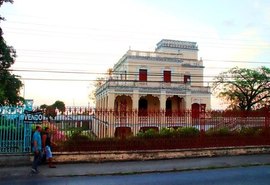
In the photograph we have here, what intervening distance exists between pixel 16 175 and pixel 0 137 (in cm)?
230

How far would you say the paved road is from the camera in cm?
981

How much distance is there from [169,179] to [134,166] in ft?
7.64

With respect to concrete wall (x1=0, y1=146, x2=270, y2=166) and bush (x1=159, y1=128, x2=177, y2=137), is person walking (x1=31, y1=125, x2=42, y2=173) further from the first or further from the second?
bush (x1=159, y1=128, x2=177, y2=137)

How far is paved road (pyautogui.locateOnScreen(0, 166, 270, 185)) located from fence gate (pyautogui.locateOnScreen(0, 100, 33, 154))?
7.80 ft

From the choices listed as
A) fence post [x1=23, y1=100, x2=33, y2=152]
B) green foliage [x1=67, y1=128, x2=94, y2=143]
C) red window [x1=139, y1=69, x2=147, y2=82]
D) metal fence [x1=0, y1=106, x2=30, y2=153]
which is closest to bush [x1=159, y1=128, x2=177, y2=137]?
green foliage [x1=67, y1=128, x2=94, y2=143]

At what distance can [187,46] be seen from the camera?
147 ft

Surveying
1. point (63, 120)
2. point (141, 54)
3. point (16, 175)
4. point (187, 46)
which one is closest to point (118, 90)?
point (141, 54)

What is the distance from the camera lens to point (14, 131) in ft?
41.5

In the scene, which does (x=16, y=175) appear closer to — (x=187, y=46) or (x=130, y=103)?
(x=130, y=103)

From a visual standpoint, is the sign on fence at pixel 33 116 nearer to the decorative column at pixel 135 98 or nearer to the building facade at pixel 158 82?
the building facade at pixel 158 82

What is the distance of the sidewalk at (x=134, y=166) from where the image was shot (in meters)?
11.2

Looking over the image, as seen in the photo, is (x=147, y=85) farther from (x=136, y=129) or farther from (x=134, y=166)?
(x=134, y=166)

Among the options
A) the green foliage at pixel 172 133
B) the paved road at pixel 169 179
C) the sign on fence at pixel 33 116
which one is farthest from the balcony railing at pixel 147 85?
the paved road at pixel 169 179

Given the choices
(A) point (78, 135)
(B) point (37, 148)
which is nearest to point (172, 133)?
(A) point (78, 135)
